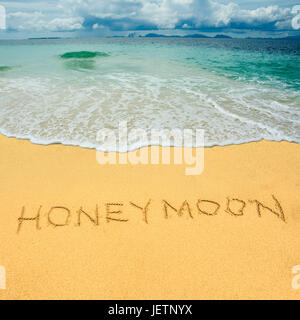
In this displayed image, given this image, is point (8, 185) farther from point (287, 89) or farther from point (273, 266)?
point (287, 89)

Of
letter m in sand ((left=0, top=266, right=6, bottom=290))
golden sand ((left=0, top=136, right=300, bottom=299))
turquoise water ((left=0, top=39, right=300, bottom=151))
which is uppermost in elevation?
turquoise water ((left=0, top=39, right=300, bottom=151))

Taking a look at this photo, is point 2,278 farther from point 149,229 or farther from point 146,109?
point 146,109

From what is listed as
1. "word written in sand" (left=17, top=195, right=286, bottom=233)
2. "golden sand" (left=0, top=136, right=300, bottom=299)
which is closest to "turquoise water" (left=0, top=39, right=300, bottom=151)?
"golden sand" (left=0, top=136, right=300, bottom=299)

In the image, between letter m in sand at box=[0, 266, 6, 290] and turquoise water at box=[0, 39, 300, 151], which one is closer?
letter m in sand at box=[0, 266, 6, 290]

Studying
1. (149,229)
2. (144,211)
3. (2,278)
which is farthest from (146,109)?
(2,278)

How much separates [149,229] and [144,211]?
292 mm

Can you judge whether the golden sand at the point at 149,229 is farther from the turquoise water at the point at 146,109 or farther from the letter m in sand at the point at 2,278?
the turquoise water at the point at 146,109

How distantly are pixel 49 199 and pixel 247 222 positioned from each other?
8.95ft

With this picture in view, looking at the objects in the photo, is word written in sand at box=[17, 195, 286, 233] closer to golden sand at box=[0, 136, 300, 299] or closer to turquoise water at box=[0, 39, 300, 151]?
golden sand at box=[0, 136, 300, 299]

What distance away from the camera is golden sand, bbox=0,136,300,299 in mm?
2068

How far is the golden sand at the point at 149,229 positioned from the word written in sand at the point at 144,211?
0.01 m

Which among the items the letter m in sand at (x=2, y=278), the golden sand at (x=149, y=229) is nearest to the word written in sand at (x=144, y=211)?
the golden sand at (x=149, y=229)

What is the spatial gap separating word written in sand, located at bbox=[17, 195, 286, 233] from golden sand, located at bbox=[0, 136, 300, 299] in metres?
0.01

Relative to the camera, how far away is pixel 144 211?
9.21 ft
